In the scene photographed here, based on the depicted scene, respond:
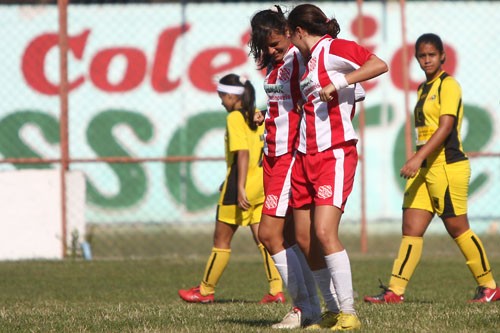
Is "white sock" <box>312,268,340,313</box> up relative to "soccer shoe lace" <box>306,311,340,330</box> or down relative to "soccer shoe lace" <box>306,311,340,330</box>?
up

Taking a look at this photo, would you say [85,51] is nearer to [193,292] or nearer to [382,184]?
[382,184]

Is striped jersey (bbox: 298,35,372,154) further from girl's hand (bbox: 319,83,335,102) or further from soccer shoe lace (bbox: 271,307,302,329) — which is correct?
soccer shoe lace (bbox: 271,307,302,329)

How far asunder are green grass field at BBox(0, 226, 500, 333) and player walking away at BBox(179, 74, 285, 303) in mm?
247

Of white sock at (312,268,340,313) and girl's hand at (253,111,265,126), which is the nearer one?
white sock at (312,268,340,313)

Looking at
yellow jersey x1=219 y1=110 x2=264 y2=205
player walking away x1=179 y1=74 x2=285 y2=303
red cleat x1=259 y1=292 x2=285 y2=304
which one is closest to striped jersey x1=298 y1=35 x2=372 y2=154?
player walking away x1=179 y1=74 x2=285 y2=303

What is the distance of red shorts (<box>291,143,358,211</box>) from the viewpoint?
21.6 ft

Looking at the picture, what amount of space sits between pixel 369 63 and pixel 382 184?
11442 mm

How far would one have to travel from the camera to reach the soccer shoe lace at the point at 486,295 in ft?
29.5

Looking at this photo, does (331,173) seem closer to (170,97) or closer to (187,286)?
(187,286)

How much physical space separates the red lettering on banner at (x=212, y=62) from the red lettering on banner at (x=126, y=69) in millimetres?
864

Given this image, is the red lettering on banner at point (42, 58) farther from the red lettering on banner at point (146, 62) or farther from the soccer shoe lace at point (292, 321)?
the soccer shoe lace at point (292, 321)

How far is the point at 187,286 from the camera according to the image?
10.9 meters

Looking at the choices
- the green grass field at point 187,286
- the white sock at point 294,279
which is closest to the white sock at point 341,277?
the green grass field at point 187,286

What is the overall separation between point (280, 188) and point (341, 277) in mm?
679
